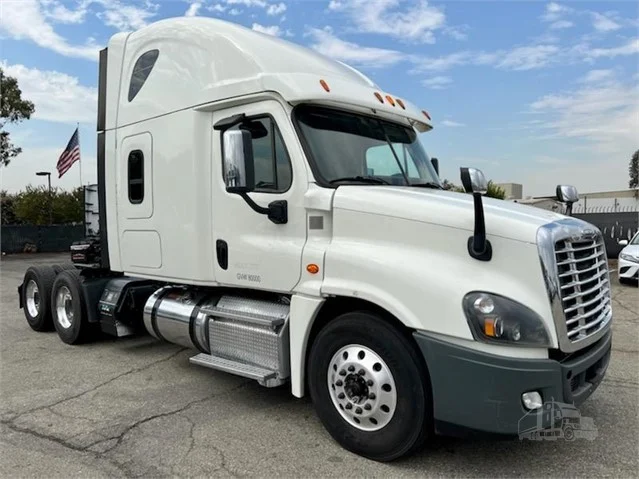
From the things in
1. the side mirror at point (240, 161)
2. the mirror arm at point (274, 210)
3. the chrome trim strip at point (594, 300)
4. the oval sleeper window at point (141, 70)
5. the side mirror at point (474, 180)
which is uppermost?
the oval sleeper window at point (141, 70)

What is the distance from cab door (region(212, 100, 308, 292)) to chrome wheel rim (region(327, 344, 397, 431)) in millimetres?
755

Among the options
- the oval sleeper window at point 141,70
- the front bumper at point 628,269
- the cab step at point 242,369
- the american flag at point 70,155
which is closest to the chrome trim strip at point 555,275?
the cab step at point 242,369

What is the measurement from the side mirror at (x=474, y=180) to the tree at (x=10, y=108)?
2490 centimetres

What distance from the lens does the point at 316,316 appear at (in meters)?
3.90

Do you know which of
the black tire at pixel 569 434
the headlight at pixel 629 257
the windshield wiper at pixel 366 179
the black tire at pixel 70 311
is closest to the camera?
the black tire at pixel 569 434

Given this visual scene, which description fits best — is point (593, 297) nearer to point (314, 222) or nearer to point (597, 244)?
point (597, 244)

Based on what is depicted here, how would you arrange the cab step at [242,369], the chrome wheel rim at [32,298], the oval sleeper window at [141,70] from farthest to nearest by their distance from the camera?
the chrome wheel rim at [32,298] → the oval sleeper window at [141,70] → the cab step at [242,369]

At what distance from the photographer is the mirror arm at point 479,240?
3098 millimetres

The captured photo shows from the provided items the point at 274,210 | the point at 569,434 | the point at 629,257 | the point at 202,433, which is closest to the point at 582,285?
the point at 569,434

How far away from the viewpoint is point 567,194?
14.7 ft

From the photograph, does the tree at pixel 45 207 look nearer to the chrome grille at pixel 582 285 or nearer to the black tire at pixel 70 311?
the black tire at pixel 70 311

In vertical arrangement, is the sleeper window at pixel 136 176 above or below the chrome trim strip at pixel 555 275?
above

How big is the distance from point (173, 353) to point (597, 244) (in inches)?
188

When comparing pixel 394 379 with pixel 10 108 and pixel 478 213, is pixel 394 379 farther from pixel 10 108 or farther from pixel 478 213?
pixel 10 108
